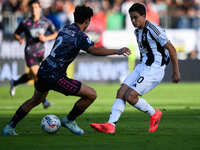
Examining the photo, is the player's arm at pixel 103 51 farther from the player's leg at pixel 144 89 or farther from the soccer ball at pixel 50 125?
the soccer ball at pixel 50 125

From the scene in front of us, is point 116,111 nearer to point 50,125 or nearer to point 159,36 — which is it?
point 50,125

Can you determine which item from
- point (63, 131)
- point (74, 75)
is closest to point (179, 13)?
point (74, 75)

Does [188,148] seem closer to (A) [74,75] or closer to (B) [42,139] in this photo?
(B) [42,139]

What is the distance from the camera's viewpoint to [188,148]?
4.61 meters

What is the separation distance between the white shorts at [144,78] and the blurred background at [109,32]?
1108 cm

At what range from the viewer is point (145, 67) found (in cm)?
616

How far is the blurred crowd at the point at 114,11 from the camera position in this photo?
18.3 metres

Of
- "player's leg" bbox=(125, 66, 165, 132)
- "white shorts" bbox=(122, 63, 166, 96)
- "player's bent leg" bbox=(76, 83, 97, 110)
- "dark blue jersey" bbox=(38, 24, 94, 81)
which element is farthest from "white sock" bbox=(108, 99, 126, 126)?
"dark blue jersey" bbox=(38, 24, 94, 81)

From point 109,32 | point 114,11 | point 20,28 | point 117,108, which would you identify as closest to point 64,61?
point 117,108

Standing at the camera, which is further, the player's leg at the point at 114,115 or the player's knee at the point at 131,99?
the player's knee at the point at 131,99

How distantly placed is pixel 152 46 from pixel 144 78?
1.71ft

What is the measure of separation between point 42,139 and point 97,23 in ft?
46.7

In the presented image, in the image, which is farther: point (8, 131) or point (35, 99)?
point (35, 99)

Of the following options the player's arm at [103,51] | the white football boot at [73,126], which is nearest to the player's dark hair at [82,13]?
the player's arm at [103,51]
